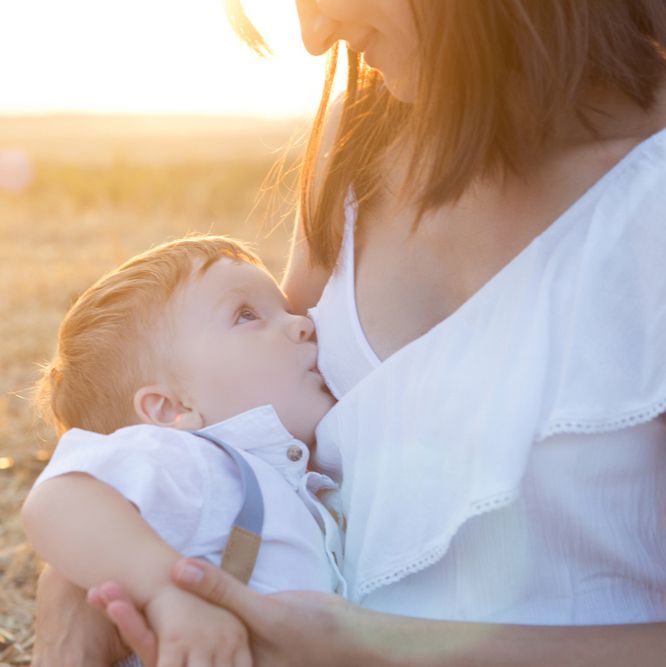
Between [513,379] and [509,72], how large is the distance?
1.66ft

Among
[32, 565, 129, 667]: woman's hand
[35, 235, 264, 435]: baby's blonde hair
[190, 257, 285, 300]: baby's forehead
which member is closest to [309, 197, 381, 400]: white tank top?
[190, 257, 285, 300]: baby's forehead

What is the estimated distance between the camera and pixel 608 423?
1.45 m

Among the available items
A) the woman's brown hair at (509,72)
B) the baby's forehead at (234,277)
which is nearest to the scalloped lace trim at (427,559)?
the woman's brown hair at (509,72)

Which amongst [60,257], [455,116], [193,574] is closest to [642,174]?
[455,116]

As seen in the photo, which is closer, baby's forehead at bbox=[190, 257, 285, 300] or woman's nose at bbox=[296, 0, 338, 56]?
woman's nose at bbox=[296, 0, 338, 56]

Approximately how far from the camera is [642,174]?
1521mm

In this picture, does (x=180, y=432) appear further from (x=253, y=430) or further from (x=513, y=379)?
(x=513, y=379)

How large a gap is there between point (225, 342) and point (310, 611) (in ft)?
1.89

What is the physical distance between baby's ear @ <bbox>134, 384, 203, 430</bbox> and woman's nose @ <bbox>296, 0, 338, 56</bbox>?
655 mm

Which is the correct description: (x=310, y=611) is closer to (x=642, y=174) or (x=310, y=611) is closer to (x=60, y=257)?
(x=642, y=174)

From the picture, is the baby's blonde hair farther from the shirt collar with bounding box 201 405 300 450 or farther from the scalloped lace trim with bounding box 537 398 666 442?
the scalloped lace trim with bounding box 537 398 666 442

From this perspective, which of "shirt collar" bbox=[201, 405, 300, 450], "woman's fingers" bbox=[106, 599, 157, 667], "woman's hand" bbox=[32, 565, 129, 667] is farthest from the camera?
"shirt collar" bbox=[201, 405, 300, 450]

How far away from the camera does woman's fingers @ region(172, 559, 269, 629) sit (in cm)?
139

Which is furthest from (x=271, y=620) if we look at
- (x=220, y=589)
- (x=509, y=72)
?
(x=509, y=72)
